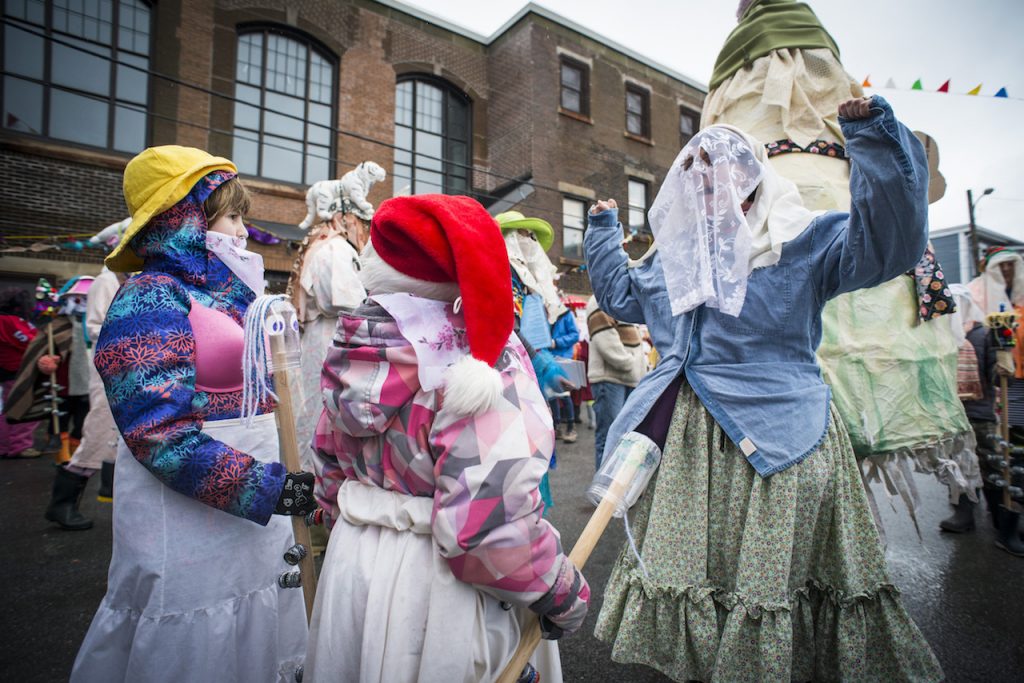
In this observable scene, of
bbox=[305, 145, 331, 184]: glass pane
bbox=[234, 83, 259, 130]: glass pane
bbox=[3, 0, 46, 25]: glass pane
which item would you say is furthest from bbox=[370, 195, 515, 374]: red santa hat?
bbox=[3, 0, 46, 25]: glass pane

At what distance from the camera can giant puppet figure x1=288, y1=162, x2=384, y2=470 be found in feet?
10.0

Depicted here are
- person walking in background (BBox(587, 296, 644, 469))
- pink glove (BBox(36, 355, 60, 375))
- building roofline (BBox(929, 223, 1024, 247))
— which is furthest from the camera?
building roofline (BBox(929, 223, 1024, 247))

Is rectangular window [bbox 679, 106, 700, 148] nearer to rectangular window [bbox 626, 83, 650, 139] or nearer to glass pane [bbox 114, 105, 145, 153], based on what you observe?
→ rectangular window [bbox 626, 83, 650, 139]

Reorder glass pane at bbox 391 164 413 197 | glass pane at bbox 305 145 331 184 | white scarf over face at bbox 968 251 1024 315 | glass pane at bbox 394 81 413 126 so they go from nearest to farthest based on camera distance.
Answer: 1. white scarf over face at bbox 968 251 1024 315
2. glass pane at bbox 305 145 331 184
3. glass pane at bbox 391 164 413 197
4. glass pane at bbox 394 81 413 126

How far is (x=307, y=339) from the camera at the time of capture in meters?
3.36

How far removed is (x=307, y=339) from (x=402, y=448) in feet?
7.91

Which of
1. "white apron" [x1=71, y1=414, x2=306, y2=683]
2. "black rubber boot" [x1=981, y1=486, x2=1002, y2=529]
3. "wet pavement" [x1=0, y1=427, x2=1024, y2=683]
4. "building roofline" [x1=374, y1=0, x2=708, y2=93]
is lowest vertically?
"wet pavement" [x1=0, y1=427, x2=1024, y2=683]

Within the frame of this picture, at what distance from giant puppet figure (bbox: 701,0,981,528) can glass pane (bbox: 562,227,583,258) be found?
12.9 metres

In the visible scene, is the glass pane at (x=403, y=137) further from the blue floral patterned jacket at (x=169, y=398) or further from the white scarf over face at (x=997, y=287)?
the blue floral patterned jacket at (x=169, y=398)

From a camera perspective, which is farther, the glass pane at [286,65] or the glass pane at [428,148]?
the glass pane at [428,148]

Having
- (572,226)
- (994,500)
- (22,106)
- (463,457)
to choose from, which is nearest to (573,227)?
(572,226)

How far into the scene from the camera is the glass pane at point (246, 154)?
11.3m

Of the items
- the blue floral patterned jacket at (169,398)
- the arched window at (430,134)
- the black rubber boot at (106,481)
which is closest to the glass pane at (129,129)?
the arched window at (430,134)

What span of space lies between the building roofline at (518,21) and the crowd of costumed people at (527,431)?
13.7 m
